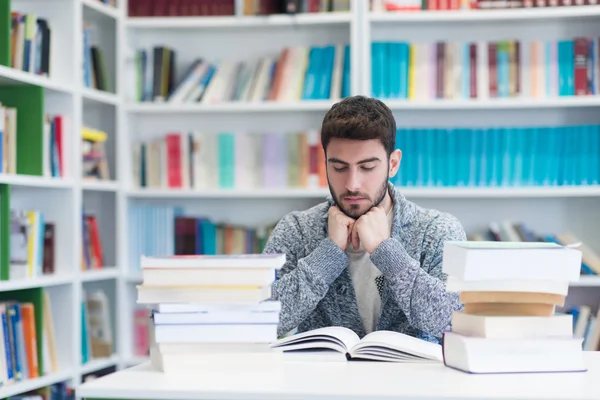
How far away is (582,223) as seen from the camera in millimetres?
3836

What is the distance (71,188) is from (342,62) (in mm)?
1251

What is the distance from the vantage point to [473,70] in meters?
3.73

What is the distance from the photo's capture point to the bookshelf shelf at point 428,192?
364 cm

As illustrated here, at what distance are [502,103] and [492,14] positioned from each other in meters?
0.37

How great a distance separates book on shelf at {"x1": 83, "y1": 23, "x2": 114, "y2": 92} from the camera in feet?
12.0

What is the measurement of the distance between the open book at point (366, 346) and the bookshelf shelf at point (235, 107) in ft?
7.06

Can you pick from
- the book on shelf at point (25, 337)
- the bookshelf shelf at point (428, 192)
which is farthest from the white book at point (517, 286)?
the bookshelf shelf at point (428, 192)

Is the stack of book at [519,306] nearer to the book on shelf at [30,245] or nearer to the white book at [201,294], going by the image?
the white book at [201,294]

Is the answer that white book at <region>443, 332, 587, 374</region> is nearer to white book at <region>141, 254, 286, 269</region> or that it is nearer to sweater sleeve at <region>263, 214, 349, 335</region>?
white book at <region>141, 254, 286, 269</region>

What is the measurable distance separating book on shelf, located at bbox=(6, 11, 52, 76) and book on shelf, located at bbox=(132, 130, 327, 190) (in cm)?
72

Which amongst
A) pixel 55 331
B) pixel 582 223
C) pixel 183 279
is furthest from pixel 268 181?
pixel 183 279

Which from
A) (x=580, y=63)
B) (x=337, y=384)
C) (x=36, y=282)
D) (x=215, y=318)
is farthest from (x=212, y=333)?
(x=580, y=63)

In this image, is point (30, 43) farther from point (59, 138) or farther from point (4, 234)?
point (4, 234)

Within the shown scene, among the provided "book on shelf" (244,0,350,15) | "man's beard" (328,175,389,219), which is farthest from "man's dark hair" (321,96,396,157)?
"book on shelf" (244,0,350,15)
